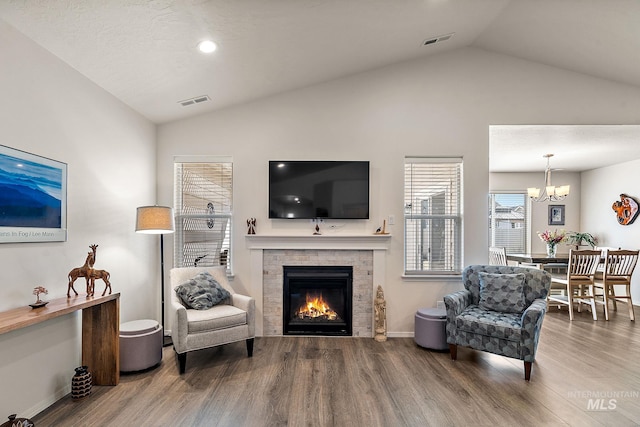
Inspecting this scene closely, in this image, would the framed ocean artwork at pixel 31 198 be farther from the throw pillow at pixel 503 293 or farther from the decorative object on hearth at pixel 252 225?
the throw pillow at pixel 503 293

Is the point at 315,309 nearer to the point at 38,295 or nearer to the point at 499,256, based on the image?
the point at 38,295

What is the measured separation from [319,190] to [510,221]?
17.4 feet

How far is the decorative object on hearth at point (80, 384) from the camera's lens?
251 cm

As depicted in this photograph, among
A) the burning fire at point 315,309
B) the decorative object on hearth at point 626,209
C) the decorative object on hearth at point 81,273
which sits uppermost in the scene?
the decorative object on hearth at point 626,209

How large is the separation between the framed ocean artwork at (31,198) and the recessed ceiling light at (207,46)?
4.82ft

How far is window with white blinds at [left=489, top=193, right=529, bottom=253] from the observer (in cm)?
715

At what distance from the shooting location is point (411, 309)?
13.0ft

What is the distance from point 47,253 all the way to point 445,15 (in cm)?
402

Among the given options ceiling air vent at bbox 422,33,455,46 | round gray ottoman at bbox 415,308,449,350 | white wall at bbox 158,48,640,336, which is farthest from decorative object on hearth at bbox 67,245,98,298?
ceiling air vent at bbox 422,33,455,46

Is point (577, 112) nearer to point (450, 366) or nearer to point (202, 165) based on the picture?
point (450, 366)

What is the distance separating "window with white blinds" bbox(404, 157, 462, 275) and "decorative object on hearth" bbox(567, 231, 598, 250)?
439 cm

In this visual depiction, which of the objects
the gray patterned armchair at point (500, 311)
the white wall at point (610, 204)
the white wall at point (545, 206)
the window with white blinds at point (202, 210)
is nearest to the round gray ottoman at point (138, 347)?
the window with white blinds at point (202, 210)

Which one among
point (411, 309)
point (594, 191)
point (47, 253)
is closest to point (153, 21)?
point (47, 253)

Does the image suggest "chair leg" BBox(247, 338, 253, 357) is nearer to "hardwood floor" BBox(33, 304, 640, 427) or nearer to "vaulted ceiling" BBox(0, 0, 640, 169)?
"hardwood floor" BBox(33, 304, 640, 427)
